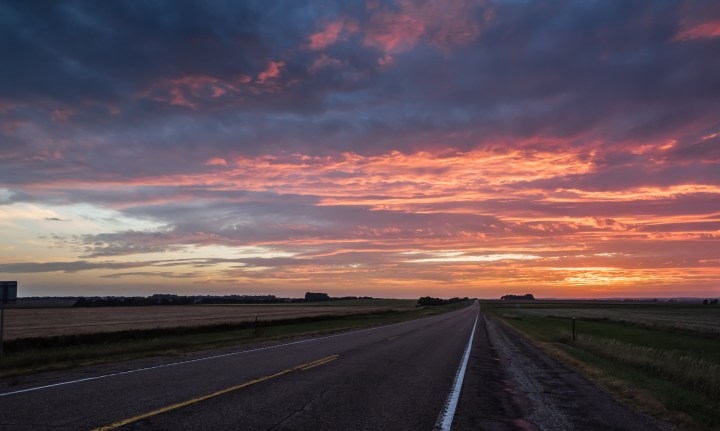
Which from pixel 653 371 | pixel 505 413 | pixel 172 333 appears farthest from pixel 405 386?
pixel 172 333

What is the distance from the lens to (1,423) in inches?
296

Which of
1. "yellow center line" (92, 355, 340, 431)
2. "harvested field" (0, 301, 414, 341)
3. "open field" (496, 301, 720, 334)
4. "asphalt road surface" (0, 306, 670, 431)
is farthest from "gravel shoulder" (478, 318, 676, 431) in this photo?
"open field" (496, 301, 720, 334)

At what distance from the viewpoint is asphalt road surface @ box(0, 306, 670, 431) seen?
7.87 meters

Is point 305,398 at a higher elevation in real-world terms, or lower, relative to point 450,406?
higher

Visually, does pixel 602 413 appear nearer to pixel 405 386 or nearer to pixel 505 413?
pixel 505 413

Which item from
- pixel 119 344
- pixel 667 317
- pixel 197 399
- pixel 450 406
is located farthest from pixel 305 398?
pixel 667 317

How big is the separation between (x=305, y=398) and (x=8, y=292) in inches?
472

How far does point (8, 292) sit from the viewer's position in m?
16.0

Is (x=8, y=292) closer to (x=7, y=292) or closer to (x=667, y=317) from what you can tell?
(x=7, y=292)

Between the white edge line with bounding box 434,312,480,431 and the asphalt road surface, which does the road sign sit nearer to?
the asphalt road surface

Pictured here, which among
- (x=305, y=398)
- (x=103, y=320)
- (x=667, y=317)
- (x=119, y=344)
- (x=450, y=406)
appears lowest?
(x=667, y=317)

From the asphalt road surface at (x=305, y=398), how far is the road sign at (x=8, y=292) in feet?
13.9

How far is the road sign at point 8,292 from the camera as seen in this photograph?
1584 cm

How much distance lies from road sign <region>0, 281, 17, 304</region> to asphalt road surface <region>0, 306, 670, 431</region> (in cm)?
424
